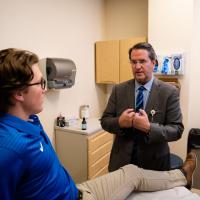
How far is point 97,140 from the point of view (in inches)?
109

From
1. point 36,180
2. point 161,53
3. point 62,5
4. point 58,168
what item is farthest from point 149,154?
point 62,5

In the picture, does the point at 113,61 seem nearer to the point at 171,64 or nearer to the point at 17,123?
the point at 171,64

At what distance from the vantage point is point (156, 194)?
1.61 meters

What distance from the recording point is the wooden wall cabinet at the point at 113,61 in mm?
3258

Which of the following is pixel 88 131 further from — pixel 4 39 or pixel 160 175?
pixel 4 39

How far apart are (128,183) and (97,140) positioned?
1.18 metres

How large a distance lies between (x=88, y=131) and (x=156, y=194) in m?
1.20

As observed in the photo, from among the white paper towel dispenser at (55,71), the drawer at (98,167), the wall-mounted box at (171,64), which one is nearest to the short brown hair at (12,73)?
the white paper towel dispenser at (55,71)

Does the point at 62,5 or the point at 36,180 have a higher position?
the point at 62,5

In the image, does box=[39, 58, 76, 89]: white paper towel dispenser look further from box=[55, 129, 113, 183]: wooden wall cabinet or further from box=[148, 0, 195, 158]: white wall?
box=[148, 0, 195, 158]: white wall

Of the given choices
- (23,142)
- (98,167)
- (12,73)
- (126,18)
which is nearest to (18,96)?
(12,73)

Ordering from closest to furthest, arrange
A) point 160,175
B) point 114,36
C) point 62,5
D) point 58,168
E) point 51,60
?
point 58,168, point 160,175, point 51,60, point 62,5, point 114,36

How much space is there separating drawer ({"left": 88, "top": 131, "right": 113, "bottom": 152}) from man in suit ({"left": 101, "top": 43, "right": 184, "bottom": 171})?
2.80 feet

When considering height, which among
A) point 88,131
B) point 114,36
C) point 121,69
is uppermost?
point 114,36
